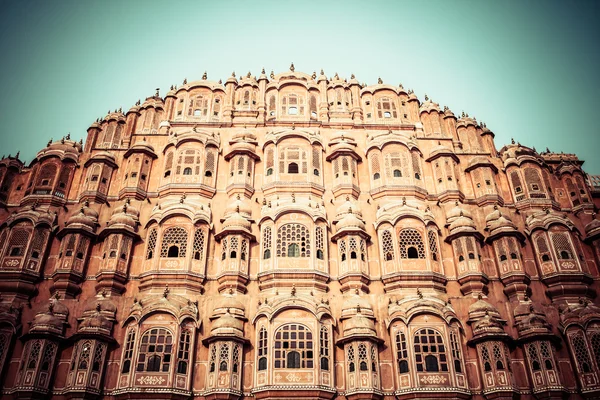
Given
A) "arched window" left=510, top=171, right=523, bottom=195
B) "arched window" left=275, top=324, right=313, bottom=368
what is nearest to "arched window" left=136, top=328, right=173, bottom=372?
"arched window" left=275, top=324, right=313, bottom=368

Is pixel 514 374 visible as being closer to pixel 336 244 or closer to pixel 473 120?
pixel 336 244

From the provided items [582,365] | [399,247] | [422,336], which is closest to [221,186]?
[399,247]

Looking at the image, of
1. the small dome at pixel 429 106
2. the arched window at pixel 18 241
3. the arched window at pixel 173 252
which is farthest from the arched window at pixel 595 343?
the arched window at pixel 18 241

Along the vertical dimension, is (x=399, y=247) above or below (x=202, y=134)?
below

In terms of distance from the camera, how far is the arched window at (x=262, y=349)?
2054 cm

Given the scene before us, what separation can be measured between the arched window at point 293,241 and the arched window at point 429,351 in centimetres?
600

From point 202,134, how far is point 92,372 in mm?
12779

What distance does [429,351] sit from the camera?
68.3 ft

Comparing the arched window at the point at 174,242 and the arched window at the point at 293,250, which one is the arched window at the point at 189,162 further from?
the arched window at the point at 293,250

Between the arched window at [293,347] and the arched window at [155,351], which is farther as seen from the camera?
the arched window at [293,347]

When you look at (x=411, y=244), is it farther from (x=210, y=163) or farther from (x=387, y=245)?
(x=210, y=163)

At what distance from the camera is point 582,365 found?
20578mm

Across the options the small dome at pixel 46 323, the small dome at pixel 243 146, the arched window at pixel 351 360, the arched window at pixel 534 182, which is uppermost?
the small dome at pixel 243 146

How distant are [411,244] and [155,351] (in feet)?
39.3
